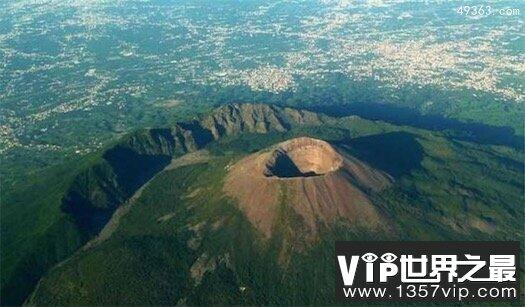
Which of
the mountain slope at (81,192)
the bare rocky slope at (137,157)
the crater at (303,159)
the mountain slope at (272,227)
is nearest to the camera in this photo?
the mountain slope at (272,227)

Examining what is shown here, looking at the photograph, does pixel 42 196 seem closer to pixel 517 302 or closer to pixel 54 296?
pixel 54 296

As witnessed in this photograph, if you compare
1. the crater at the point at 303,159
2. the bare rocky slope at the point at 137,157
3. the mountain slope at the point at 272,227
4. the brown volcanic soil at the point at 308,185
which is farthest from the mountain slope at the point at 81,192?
the crater at the point at 303,159

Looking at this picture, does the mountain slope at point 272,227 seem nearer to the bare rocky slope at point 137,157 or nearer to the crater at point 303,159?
Answer: the crater at point 303,159

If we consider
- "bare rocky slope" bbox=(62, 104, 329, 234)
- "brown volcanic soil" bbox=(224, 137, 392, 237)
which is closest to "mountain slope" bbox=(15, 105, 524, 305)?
"brown volcanic soil" bbox=(224, 137, 392, 237)

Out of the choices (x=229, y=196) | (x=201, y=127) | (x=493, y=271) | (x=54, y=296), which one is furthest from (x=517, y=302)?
(x=201, y=127)

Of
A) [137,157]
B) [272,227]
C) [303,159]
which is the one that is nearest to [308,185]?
[272,227]

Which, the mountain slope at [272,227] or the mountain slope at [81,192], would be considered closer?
the mountain slope at [272,227]

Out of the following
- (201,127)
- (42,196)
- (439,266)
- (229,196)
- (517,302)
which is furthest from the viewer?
(201,127)
